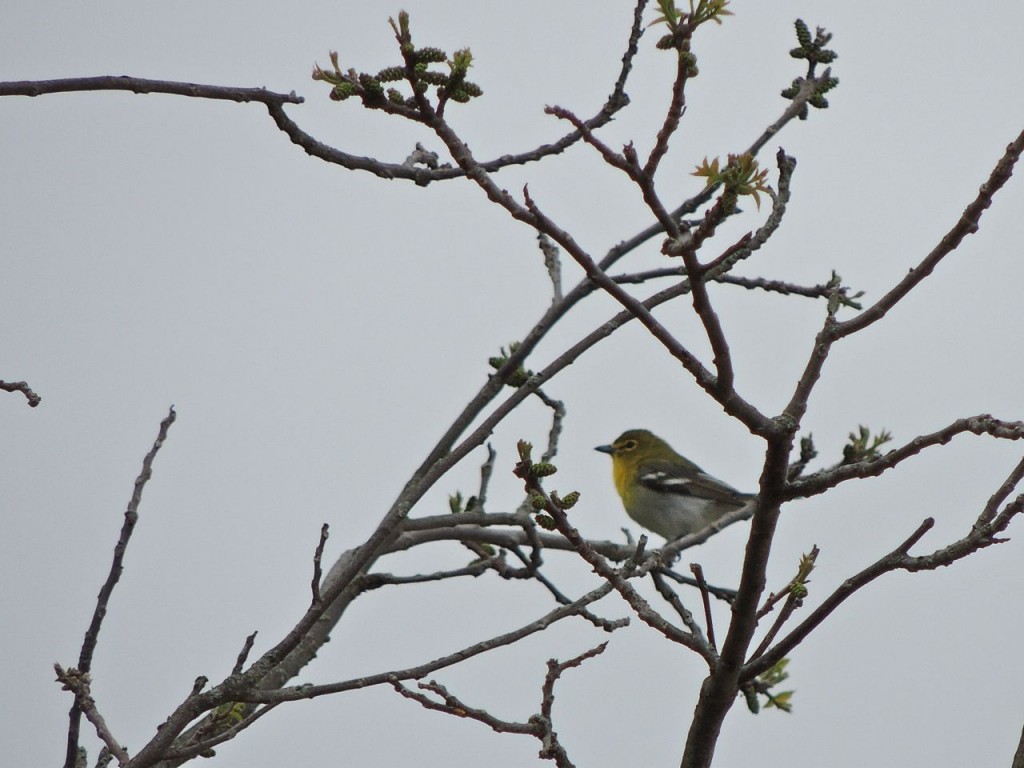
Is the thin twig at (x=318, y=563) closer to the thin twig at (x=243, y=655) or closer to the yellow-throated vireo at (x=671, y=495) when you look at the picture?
the thin twig at (x=243, y=655)

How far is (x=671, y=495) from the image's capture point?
11.2 meters

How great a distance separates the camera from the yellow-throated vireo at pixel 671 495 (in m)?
11.1

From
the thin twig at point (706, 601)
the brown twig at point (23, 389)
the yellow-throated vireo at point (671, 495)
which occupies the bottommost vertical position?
the thin twig at point (706, 601)

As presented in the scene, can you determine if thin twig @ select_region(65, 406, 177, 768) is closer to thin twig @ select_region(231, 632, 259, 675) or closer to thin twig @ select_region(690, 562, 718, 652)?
thin twig @ select_region(231, 632, 259, 675)

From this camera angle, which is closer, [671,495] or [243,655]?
[243,655]

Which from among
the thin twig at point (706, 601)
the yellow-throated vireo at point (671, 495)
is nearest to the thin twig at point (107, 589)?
the thin twig at point (706, 601)

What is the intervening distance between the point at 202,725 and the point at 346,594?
1.02 metres

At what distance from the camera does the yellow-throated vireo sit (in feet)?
→ 36.3

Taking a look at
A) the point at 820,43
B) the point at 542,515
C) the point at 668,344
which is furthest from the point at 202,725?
the point at 820,43

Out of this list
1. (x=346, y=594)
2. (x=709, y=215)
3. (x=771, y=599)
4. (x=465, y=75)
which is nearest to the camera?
(x=709, y=215)

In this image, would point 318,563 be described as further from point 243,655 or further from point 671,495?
point 671,495

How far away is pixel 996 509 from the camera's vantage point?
275 centimetres

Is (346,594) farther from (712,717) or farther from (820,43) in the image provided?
(820,43)

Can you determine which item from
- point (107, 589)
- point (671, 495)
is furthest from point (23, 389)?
point (671, 495)
